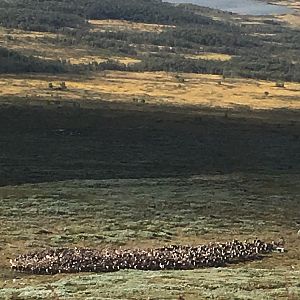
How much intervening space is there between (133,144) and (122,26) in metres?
130

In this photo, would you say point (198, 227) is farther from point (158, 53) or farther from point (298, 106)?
point (158, 53)

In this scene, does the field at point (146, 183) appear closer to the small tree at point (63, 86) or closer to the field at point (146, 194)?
the field at point (146, 194)

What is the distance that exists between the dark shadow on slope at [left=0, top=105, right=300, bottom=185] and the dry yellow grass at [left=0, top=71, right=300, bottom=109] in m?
15.6

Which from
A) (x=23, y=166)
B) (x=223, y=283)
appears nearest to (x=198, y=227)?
(x=223, y=283)

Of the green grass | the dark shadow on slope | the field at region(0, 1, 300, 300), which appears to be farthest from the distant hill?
the green grass

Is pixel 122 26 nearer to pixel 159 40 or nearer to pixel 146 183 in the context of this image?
pixel 159 40

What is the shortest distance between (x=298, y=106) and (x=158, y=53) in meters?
57.4

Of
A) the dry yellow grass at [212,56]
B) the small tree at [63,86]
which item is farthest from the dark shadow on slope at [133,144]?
the dry yellow grass at [212,56]

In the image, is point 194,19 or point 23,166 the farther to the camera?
point 194,19

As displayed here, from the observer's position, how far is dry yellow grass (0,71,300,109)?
89938 mm

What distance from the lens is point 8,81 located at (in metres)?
100

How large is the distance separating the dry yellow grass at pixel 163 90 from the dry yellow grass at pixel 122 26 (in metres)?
55.2

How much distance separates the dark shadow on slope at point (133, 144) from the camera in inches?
1769

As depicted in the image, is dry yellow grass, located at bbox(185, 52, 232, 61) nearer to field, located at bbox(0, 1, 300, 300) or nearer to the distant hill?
the distant hill
